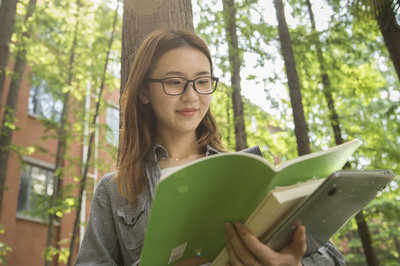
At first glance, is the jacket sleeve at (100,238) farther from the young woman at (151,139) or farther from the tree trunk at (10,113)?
the tree trunk at (10,113)

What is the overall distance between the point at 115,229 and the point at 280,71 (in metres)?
5.51

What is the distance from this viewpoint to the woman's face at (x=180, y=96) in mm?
1721

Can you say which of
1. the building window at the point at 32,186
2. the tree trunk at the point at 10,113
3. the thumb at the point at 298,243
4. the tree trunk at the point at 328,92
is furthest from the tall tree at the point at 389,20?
the building window at the point at 32,186

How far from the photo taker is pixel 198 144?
77.0 inches

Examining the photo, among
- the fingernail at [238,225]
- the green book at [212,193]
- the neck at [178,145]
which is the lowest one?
the fingernail at [238,225]

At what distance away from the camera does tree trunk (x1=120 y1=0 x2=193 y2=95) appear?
260cm

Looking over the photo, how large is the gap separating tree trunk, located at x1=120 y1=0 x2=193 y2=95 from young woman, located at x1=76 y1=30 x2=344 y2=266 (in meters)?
0.71

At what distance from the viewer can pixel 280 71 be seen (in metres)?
6.66

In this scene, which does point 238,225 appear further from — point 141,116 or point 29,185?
point 29,185

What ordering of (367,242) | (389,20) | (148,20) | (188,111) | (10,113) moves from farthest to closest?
(10,113) → (367,242) → (389,20) → (148,20) → (188,111)

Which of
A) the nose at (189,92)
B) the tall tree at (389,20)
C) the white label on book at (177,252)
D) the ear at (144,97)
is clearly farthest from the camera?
the tall tree at (389,20)

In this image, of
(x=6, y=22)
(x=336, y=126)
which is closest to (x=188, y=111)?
(x=6, y=22)

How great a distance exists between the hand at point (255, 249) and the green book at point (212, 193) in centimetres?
5

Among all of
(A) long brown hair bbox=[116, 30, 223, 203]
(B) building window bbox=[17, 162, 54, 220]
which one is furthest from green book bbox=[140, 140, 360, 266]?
(B) building window bbox=[17, 162, 54, 220]
